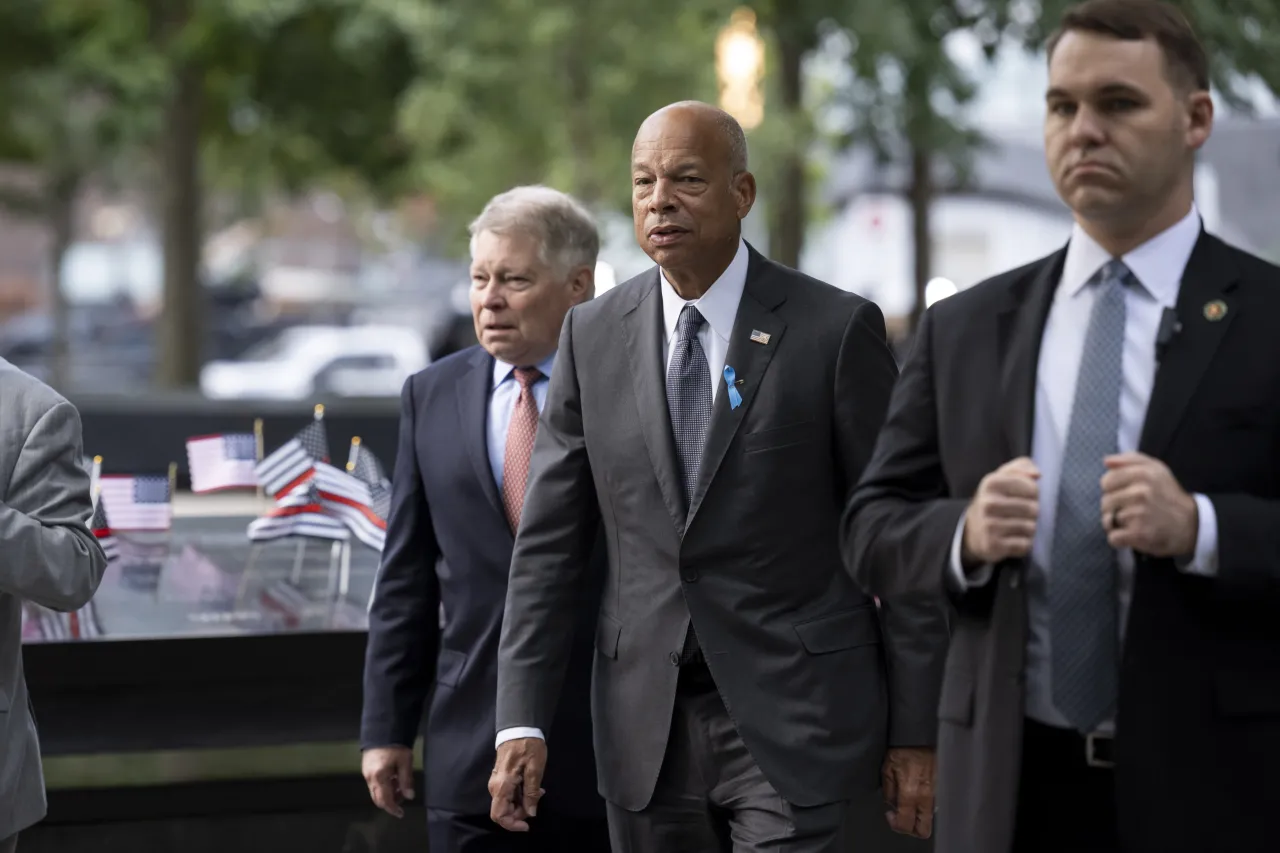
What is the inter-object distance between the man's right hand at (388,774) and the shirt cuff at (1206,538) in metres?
2.89

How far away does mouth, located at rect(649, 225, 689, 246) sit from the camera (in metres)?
4.46

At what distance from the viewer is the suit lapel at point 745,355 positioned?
436 cm

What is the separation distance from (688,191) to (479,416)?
1261 millimetres

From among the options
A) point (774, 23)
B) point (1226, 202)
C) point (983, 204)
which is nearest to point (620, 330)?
point (774, 23)

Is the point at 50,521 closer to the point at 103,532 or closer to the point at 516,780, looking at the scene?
the point at 516,780

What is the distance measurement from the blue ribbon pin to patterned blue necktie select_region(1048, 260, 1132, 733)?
125cm

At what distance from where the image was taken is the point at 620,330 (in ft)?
15.1

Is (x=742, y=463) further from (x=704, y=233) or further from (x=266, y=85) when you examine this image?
(x=266, y=85)

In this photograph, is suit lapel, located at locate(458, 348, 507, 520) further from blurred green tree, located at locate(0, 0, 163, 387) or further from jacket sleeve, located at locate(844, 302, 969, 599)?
blurred green tree, located at locate(0, 0, 163, 387)

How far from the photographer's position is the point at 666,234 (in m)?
4.46

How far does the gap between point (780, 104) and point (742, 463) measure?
1722 centimetres

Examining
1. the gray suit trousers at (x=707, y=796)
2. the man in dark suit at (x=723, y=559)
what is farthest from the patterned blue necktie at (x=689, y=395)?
the gray suit trousers at (x=707, y=796)

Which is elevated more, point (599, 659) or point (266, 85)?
point (266, 85)

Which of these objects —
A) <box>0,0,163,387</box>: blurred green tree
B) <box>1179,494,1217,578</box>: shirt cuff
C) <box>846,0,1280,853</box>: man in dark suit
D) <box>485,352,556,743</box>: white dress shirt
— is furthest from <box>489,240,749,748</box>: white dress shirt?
<box>0,0,163,387</box>: blurred green tree
